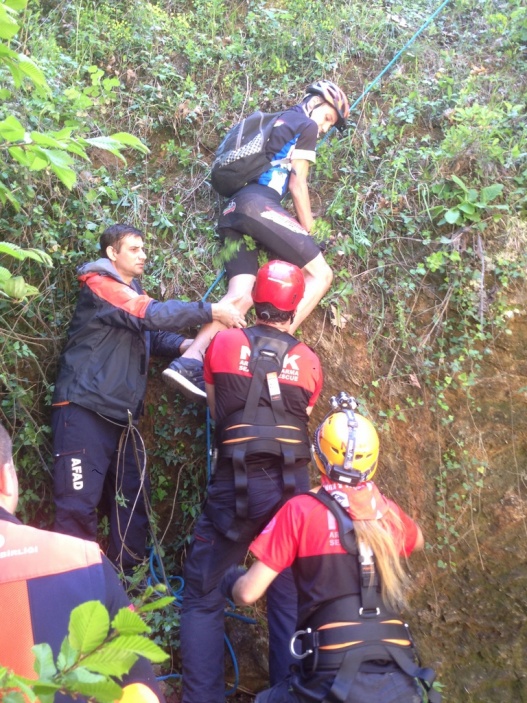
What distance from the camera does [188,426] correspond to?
5.32m

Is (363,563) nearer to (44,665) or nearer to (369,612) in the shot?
(369,612)

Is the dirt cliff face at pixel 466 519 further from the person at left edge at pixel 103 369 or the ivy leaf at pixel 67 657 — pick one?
the ivy leaf at pixel 67 657

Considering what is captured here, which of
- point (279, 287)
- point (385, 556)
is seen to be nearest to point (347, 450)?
point (385, 556)

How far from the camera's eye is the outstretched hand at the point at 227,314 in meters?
4.61

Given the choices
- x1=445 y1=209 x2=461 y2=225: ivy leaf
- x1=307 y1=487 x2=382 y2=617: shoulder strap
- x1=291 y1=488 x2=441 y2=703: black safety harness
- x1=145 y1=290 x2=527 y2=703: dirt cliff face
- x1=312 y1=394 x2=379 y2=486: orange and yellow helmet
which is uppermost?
x1=445 y1=209 x2=461 y2=225: ivy leaf

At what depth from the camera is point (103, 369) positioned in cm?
461

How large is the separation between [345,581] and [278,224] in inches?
116

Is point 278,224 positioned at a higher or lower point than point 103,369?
higher

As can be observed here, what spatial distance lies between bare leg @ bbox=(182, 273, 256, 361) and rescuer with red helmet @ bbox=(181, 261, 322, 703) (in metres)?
0.88

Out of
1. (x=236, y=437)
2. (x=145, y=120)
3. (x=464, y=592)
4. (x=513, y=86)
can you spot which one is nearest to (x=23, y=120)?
(x=145, y=120)

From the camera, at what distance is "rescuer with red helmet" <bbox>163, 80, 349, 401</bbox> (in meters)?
4.98

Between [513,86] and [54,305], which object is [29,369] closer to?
[54,305]

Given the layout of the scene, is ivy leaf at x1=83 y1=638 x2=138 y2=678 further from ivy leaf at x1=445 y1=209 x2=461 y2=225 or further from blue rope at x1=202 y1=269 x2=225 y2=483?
ivy leaf at x1=445 y1=209 x2=461 y2=225

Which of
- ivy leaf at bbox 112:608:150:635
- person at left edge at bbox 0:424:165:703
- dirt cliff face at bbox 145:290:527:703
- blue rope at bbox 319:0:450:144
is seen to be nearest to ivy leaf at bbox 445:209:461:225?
dirt cliff face at bbox 145:290:527:703
